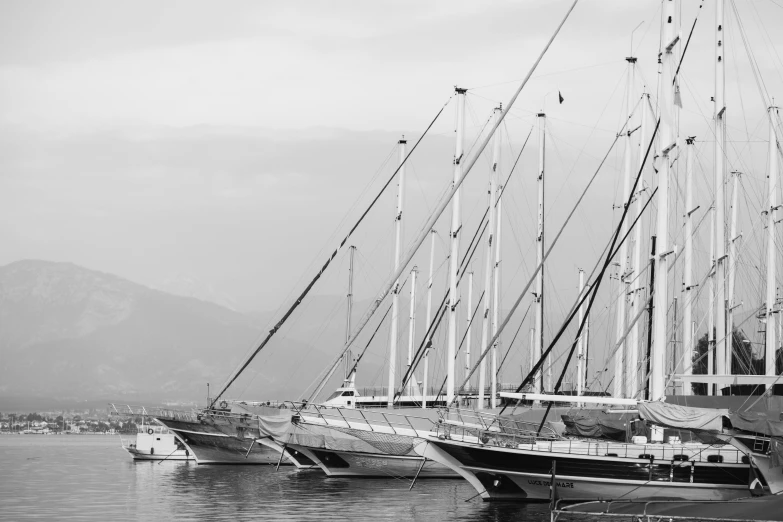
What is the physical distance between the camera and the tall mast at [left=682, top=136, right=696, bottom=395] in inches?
1887

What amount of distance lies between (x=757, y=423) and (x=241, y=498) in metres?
22.5

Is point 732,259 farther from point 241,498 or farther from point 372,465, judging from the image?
point 241,498

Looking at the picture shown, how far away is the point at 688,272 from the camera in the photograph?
162ft

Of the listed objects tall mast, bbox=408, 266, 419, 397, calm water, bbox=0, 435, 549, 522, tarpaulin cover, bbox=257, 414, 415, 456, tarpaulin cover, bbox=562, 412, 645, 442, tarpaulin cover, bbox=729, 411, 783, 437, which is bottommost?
calm water, bbox=0, 435, 549, 522

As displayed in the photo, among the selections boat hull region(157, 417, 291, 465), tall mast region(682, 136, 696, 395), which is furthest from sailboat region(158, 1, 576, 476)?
tall mast region(682, 136, 696, 395)

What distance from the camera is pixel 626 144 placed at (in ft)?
197

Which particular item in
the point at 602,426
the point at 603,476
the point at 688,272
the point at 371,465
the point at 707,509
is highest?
the point at 688,272

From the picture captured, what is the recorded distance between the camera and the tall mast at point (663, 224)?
37125 millimetres

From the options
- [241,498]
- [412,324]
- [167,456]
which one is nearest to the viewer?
[241,498]

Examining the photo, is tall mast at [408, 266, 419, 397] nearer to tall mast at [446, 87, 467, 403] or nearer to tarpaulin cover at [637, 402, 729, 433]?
tall mast at [446, 87, 467, 403]

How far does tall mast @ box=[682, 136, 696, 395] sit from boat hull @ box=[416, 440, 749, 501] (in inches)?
368

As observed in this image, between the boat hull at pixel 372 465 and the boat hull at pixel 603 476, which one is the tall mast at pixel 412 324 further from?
the boat hull at pixel 603 476

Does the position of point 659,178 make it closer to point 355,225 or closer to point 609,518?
point 609,518

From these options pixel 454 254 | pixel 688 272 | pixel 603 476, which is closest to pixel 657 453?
pixel 603 476
